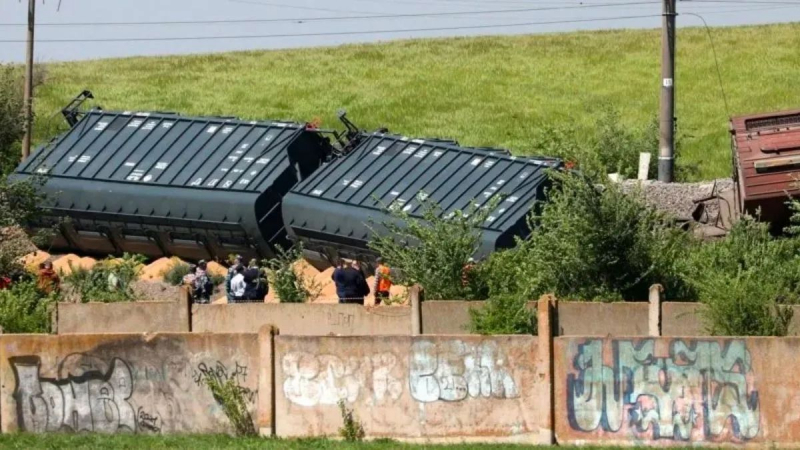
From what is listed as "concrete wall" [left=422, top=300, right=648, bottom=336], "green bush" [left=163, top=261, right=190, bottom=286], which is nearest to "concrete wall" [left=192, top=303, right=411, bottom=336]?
"concrete wall" [left=422, top=300, right=648, bottom=336]

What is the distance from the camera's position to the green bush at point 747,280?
1930cm

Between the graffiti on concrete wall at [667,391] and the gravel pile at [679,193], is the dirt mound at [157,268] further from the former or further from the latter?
the graffiti on concrete wall at [667,391]

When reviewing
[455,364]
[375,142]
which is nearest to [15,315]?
[455,364]

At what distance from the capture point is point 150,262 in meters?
33.0

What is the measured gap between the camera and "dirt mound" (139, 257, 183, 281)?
31.1 meters

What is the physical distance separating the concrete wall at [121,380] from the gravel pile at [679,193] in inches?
553

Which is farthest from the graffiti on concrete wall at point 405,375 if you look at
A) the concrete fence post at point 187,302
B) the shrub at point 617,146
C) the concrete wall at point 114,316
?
the shrub at point 617,146

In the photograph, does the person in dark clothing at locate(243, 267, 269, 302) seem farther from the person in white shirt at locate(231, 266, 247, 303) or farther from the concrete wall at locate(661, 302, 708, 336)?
the concrete wall at locate(661, 302, 708, 336)

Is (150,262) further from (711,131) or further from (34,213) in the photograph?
(711,131)

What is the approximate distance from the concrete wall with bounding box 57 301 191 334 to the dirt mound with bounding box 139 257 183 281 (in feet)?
24.2

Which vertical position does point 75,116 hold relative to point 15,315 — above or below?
above

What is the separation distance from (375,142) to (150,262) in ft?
17.2

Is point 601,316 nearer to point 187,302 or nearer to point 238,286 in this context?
point 187,302

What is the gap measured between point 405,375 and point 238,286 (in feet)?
31.7
